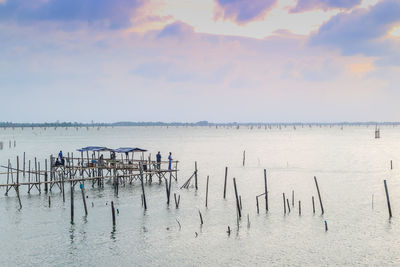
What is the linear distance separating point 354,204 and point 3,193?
32611 mm

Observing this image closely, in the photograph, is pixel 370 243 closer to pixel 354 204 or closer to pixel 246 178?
pixel 354 204

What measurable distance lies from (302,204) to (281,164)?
118 ft

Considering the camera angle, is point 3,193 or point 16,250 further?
point 3,193

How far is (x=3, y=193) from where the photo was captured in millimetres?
41188

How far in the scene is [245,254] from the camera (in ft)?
77.5

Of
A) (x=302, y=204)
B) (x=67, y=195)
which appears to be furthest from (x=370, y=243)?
(x=67, y=195)

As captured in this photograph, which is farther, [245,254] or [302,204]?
[302,204]

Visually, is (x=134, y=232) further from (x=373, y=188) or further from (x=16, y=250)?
(x=373, y=188)

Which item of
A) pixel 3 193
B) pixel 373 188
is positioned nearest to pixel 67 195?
pixel 3 193

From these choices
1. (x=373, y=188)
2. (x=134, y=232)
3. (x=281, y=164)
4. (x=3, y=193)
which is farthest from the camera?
(x=281, y=164)

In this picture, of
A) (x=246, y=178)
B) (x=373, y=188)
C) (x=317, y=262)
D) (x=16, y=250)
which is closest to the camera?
(x=317, y=262)

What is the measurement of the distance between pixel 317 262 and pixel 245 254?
3.86 metres

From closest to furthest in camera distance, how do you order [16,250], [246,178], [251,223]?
[16,250], [251,223], [246,178]

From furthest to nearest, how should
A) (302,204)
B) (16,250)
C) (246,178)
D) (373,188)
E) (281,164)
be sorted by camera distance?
(281,164) < (246,178) < (373,188) < (302,204) < (16,250)
